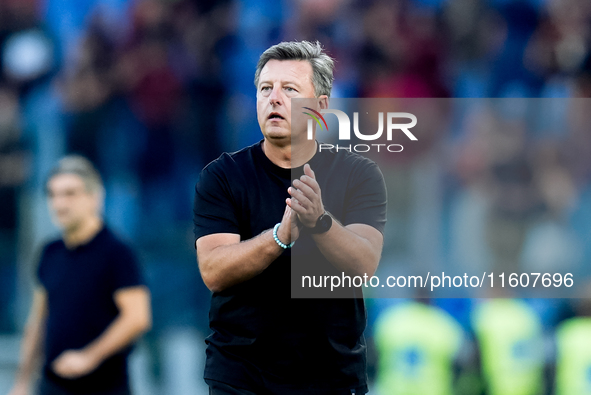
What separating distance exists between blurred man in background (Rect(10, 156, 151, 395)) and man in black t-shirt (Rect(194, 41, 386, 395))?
4.28 ft

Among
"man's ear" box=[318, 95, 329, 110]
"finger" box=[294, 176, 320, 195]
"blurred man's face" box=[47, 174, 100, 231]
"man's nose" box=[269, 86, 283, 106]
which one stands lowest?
"finger" box=[294, 176, 320, 195]

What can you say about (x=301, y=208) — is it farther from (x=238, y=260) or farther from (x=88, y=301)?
(x=88, y=301)

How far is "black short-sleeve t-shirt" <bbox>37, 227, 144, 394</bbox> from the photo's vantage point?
12.3 ft

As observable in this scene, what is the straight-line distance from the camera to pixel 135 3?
20.2 ft

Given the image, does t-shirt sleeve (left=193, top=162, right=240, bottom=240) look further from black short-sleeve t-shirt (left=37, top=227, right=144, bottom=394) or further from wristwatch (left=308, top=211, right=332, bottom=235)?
black short-sleeve t-shirt (left=37, top=227, right=144, bottom=394)

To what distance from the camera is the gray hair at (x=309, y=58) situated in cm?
270

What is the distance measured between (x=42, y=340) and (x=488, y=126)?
3.37m

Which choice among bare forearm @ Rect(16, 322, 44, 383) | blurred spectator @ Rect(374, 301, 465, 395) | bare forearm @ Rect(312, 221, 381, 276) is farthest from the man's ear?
blurred spectator @ Rect(374, 301, 465, 395)

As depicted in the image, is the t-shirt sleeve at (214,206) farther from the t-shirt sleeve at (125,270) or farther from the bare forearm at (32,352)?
the bare forearm at (32,352)

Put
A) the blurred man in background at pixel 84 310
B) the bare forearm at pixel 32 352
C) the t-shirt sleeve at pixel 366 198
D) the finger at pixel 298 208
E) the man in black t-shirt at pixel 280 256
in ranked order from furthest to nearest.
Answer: the bare forearm at pixel 32 352, the blurred man in background at pixel 84 310, the t-shirt sleeve at pixel 366 198, the man in black t-shirt at pixel 280 256, the finger at pixel 298 208

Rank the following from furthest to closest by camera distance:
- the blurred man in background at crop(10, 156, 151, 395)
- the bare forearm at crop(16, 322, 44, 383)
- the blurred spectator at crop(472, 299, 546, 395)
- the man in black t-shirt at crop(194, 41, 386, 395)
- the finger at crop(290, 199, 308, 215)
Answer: the blurred spectator at crop(472, 299, 546, 395)
the bare forearm at crop(16, 322, 44, 383)
the blurred man in background at crop(10, 156, 151, 395)
the man in black t-shirt at crop(194, 41, 386, 395)
the finger at crop(290, 199, 308, 215)

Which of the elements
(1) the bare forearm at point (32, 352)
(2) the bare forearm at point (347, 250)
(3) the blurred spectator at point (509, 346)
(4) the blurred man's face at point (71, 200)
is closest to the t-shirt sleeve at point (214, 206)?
(2) the bare forearm at point (347, 250)

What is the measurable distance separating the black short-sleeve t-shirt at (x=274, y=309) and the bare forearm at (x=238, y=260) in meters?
0.08

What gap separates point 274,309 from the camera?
255 centimetres
